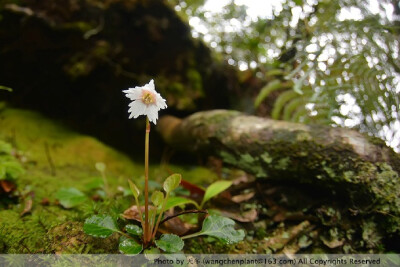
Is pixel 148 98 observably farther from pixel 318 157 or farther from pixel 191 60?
pixel 191 60

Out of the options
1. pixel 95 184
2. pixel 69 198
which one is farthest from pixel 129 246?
pixel 95 184

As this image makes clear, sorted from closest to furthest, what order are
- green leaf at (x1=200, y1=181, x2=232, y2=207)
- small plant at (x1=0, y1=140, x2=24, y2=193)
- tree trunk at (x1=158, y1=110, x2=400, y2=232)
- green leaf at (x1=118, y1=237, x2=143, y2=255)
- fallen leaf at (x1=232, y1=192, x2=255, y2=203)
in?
green leaf at (x1=118, y1=237, x2=143, y2=255) < tree trunk at (x1=158, y1=110, x2=400, y2=232) < small plant at (x1=0, y1=140, x2=24, y2=193) < green leaf at (x1=200, y1=181, x2=232, y2=207) < fallen leaf at (x1=232, y1=192, x2=255, y2=203)

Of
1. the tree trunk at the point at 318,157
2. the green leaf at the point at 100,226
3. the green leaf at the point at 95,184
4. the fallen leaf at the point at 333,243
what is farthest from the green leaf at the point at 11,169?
the fallen leaf at the point at 333,243

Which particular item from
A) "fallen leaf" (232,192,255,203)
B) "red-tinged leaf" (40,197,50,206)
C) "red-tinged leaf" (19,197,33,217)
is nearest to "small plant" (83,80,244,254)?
"fallen leaf" (232,192,255,203)

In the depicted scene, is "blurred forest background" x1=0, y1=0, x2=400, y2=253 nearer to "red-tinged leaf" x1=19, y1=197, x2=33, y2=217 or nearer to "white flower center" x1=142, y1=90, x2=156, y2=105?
"red-tinged leaf" x1=19, y1=197, x2=33, y2=217

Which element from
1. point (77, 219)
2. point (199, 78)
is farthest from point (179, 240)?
point (199, 78)

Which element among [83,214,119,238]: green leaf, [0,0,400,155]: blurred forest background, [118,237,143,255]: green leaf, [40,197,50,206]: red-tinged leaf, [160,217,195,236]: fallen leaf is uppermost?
[0,0,400,155]: blurred forest background
